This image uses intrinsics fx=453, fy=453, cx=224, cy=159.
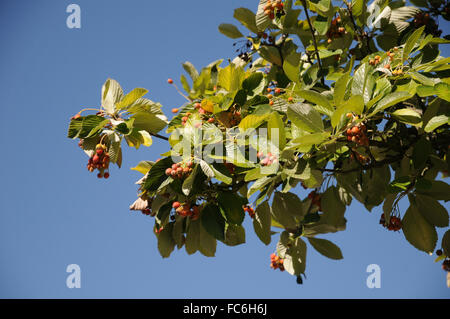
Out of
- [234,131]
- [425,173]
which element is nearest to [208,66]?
[234,131]

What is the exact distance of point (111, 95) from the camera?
232 centimetres

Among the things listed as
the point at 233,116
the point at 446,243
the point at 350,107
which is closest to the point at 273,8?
the point at 233,116

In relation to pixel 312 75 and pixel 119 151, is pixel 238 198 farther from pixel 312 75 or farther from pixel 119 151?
pixel 312 75

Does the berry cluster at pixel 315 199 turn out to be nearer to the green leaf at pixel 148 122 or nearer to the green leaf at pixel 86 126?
the green leaf at pixel 148 122

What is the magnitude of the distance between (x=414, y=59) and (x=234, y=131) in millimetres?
971

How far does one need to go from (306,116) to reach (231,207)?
0.56 metres

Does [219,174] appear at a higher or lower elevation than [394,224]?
higher

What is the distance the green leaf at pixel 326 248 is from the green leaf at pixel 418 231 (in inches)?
22.9

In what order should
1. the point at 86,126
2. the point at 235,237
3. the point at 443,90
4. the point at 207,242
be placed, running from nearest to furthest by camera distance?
the point at 443,90, the point at 86,126, the point at 207,242, the point at 235,237

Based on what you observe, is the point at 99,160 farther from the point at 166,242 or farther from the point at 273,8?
the point at 273,8

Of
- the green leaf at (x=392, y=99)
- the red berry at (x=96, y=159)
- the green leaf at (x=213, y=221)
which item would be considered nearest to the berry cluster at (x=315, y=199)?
the green leaf at (x=213, y=221)

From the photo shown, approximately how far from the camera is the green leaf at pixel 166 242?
96.2 inches

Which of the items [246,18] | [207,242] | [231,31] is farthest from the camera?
[231,31]

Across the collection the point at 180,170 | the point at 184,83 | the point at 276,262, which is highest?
the point at 184,83
